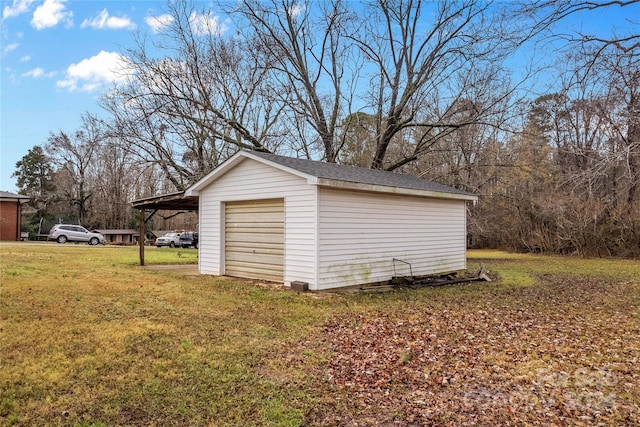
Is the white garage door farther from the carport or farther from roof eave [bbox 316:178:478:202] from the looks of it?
the carport

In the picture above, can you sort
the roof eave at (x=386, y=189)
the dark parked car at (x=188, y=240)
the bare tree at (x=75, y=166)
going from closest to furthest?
the roof eave at (x=386, y=189)
the dark parked car at (x=188, y=240)
the bare tree at (x=75, y=166)

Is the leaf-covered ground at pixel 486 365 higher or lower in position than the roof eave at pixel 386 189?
lower

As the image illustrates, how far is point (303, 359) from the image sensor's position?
461cm

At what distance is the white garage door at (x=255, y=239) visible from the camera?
970 centimetres

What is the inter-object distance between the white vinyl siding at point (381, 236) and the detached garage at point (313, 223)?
2 centimetres

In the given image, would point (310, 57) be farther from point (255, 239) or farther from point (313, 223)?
point (313, 223)

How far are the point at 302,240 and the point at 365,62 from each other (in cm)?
1352

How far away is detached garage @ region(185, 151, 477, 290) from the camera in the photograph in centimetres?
886

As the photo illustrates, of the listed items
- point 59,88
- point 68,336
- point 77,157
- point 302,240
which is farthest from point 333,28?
point 77,157

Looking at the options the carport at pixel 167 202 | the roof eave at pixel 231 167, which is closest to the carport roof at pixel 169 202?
the carport at pixel 167 202

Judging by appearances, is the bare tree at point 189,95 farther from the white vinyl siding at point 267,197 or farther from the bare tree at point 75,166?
the bare tree at point 75,166

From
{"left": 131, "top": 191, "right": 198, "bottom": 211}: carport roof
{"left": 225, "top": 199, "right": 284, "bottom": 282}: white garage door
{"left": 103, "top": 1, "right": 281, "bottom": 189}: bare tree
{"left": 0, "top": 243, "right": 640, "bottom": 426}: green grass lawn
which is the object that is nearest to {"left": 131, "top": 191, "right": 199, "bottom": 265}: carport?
{"left": 131, "top": 191, "right": 198, "bottom": 211}: carport roof

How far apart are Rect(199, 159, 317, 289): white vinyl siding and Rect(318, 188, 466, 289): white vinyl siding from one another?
0.29 metres

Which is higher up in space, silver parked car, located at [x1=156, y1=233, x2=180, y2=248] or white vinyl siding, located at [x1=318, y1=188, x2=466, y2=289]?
white vinyl siding, located at [x1=318, y1=188, x2=466, y2=289]
